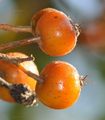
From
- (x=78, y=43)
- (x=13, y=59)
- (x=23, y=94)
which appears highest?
(x=78, y=43)

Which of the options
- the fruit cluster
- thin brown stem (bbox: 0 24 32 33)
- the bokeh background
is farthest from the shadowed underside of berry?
the bokeh background

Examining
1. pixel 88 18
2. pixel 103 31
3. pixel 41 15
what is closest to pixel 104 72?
pixel 103 31

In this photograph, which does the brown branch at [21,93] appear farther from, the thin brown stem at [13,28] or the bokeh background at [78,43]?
the bokeh background at [78,43]

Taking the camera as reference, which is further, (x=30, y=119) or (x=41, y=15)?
(x=30, y=119)

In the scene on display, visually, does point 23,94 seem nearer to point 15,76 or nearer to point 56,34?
point 15,76

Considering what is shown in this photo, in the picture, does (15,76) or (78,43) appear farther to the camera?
(78,43)

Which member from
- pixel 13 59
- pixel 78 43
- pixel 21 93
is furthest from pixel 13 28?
pixel 78 43

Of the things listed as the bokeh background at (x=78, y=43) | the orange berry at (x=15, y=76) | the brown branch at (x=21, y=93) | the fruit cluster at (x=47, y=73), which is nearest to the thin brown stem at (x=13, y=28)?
the fruit cluster at (x=47, y=73)

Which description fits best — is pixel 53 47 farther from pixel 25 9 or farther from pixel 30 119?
pixel 30 119
